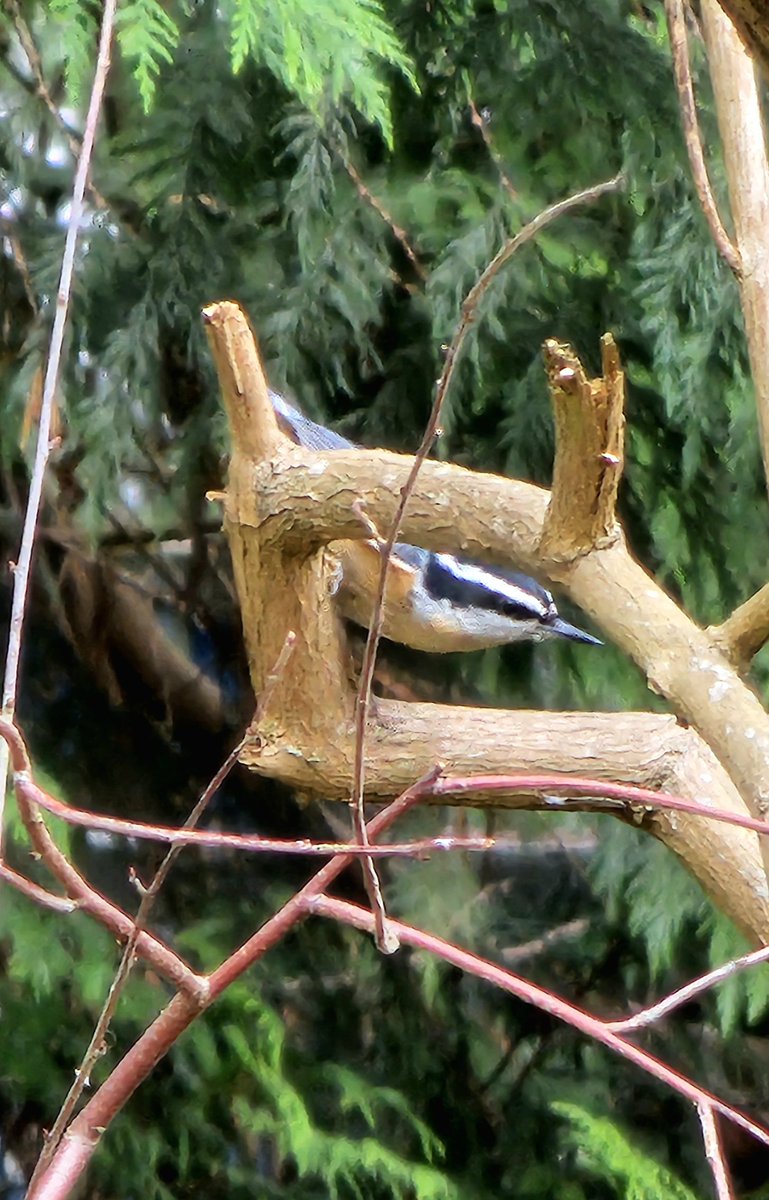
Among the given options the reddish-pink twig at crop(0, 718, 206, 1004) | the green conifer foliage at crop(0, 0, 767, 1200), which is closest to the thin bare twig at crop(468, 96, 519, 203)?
the green conifer foliage at crop(0, 0, 767, 1200)

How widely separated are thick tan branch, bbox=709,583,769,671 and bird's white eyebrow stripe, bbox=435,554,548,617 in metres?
0.36

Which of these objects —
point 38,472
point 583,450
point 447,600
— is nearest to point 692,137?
point 583,450

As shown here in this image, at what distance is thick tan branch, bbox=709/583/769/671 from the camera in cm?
101

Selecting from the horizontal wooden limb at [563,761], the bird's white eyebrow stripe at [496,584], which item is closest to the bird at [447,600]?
the bird's white eyebrow stripe at [496,584]

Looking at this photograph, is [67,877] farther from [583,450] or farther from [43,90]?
[43,90]

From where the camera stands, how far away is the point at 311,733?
1340 millimetres

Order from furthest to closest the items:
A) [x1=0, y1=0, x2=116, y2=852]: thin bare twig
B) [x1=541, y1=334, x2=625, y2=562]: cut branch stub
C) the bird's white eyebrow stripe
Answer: the bird's white eyebrow stripe, [x1=541, y1=334, x2=625, y2=562]: cut branch stub, [x1=0, y1=0, x2=116, y2=852]: thin bare twig

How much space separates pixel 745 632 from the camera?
1014 mm

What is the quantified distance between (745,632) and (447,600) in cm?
45

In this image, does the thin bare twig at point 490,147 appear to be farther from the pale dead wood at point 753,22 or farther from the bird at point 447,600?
the pale dead wood at point 753,22

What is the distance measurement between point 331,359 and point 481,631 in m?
0.48

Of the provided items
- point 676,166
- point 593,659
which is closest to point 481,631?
point 593,659

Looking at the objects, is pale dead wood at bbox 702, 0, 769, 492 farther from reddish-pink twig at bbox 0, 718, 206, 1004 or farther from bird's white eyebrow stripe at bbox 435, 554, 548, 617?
reddish-pink twig at bbox 0, 718, 206, 1004

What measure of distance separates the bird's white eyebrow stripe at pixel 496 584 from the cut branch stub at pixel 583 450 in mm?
315
